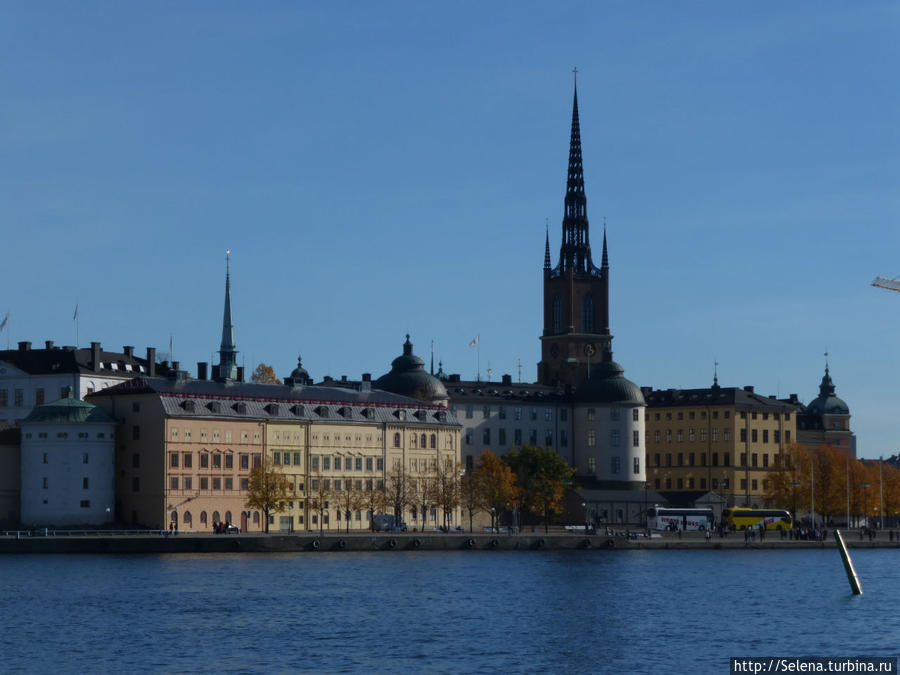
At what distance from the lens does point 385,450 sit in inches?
6191

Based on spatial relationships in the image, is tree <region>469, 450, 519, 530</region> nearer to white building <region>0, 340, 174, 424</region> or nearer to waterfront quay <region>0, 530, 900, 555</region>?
waterfront quay <region>0, 530, 900, 555</region>

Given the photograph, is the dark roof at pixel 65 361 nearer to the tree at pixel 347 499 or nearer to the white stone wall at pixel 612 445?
the tree at pixel 347 499

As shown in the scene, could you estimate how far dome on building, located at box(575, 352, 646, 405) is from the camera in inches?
7387

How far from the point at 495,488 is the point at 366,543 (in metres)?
26.8

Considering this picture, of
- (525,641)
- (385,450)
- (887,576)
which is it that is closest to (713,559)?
(887,576)

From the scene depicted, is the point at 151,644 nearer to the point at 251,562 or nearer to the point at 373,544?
the point at 251,562

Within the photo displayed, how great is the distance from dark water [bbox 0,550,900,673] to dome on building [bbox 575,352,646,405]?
64.8 metres

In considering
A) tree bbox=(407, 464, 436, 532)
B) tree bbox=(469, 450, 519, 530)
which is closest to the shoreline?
tree bbox=(469, 450, 519, 530)

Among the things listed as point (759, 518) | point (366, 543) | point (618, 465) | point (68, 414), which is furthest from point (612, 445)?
point (68, 414)

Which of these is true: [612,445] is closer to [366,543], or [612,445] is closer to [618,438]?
[618,438]

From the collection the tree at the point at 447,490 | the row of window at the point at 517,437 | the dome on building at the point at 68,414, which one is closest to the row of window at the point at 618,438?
the row of window at the point at 517,437

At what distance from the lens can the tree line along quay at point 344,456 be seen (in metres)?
137

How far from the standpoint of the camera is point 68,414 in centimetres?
13650

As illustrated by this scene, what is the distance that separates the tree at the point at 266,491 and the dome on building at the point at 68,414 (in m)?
11.9
